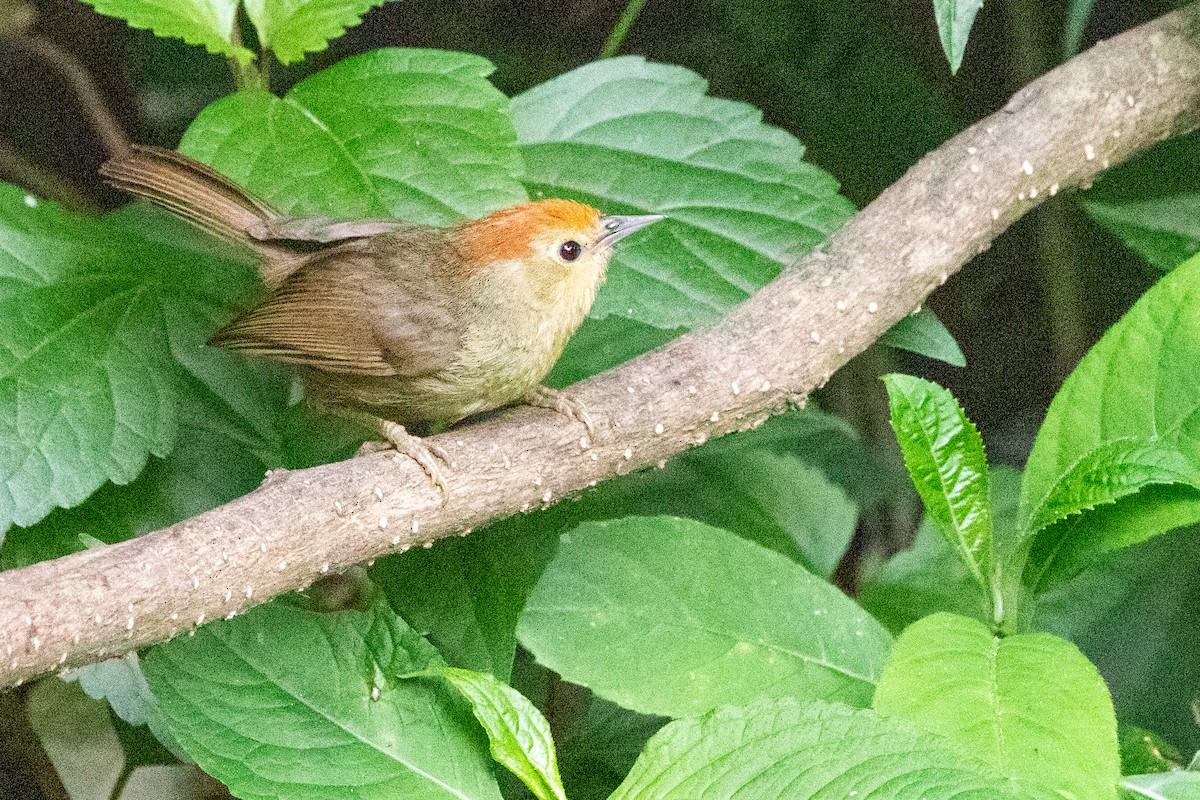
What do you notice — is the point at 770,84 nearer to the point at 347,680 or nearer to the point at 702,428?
the point at 702,428

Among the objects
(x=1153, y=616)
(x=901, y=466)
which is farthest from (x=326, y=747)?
(x=901, y=466)

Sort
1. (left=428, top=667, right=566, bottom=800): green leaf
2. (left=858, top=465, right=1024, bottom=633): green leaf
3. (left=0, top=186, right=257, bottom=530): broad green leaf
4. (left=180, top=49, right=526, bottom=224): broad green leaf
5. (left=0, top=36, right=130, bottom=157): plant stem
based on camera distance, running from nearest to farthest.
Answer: (left=428, top=667, right=566, bottom=800): green leaf < (left=0, top=186, right=257, bottom=530): broad green leaf < (left=180, top=49, right=526, bottom=224): broad green leaf < (left=858, top=465, right=1024, bottom=633): green leaf < (left=0, top=36, right=130, bottom=157): plant stem

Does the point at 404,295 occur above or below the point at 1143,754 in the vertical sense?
above

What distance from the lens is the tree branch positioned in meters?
1.00

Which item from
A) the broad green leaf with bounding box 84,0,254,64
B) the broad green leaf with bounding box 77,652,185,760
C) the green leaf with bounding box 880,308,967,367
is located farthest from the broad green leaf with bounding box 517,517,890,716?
the broad green leaf with bounding box 84,0,254,64

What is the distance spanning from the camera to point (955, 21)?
1.29 meters

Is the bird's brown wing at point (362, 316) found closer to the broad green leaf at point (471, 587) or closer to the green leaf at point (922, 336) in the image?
the broad green leaf at point (471, 587)

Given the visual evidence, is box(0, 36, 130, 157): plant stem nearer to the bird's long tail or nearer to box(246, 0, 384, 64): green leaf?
the bird's long tail

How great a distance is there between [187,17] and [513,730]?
0.99 meters

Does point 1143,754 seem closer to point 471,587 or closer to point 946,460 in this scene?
point 946,460

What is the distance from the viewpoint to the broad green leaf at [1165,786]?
1135 mm

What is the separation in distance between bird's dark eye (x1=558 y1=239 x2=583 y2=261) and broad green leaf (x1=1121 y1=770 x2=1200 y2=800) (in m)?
0.93

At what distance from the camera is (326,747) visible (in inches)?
45.3

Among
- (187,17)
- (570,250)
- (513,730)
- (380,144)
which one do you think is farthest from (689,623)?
(187,17)
